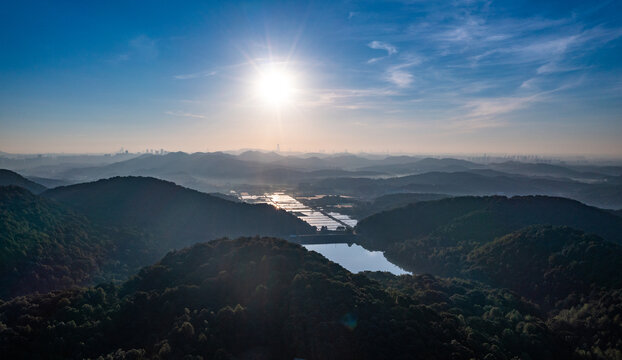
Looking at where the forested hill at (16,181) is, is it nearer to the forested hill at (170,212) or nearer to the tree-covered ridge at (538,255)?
the forested hill at (170,212)

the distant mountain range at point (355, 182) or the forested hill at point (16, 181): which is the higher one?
the forested hill at point (16, 181)

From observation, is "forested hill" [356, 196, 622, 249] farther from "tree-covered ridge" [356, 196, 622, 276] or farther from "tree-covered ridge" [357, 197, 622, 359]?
"tree-covered ridge" [357, 197, 622, 359]

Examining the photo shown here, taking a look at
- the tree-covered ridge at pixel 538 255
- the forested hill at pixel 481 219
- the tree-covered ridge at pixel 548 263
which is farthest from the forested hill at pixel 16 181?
the tree-covered ridge at pixel 548 263

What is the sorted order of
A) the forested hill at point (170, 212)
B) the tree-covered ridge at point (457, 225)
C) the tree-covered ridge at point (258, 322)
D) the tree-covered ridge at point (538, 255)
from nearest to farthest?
the tree-covered ridge at point (258, 322), the tree-covered ridge at point (538, 255), the tree-covered ridge at point (457, 225), the forested hill at point (170, 212)

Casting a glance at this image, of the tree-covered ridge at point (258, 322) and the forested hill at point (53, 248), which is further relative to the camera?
the forested hill at point (53, 248)

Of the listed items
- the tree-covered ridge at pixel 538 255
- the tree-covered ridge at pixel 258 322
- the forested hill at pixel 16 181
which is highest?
the forested hill at pixel 16 181

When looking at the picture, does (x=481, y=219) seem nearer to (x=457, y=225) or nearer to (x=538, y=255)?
(x=457, y=225)

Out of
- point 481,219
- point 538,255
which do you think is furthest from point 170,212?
point 538,255
